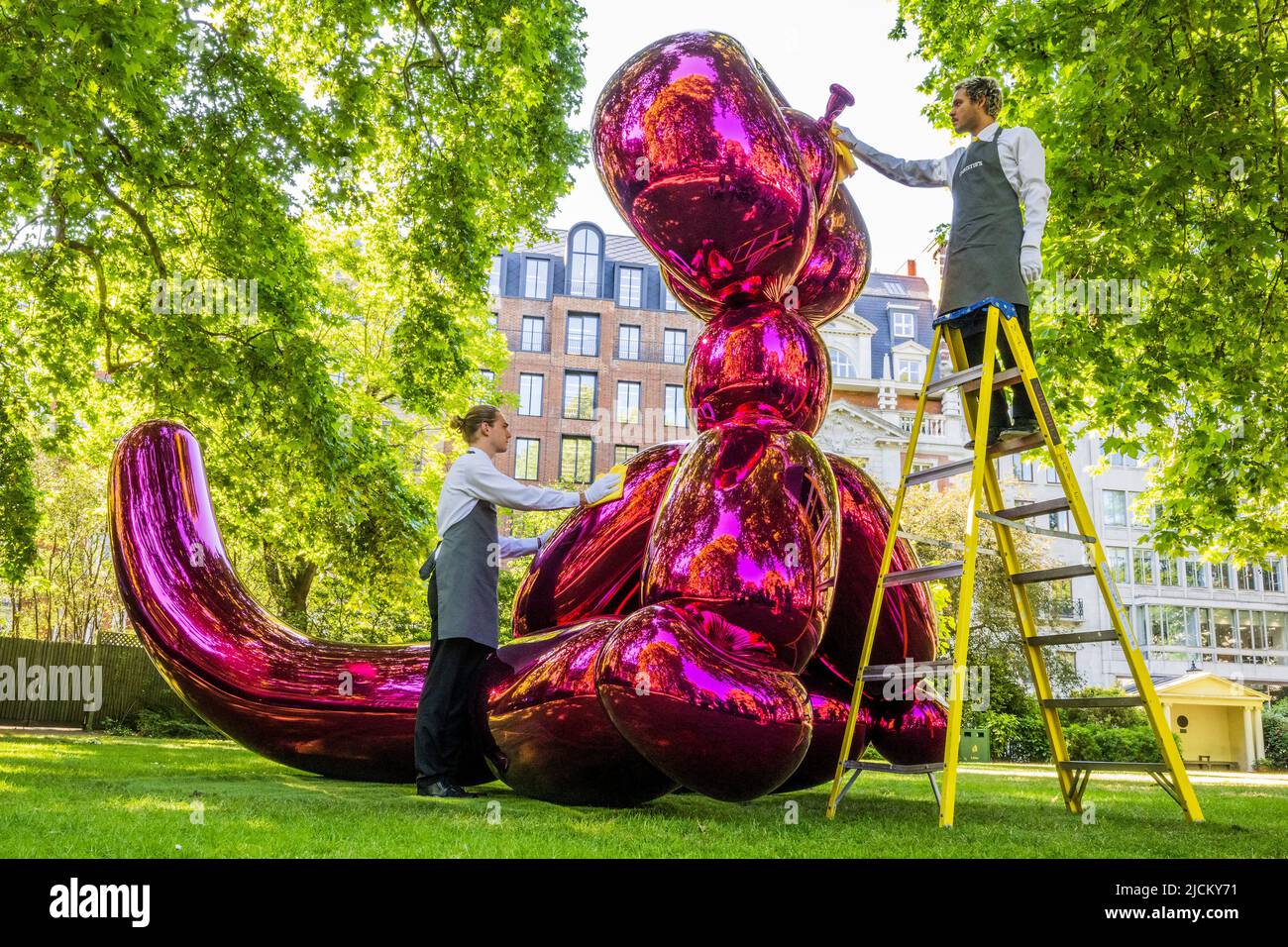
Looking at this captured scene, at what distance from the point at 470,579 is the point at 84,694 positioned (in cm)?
2010

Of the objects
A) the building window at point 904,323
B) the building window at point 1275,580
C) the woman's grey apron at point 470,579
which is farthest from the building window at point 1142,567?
the woman's grey apron at point 470,579

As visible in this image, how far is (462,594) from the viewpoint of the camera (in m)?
5.28

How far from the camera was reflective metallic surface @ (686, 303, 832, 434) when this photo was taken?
503cm

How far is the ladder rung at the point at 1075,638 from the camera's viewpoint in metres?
4.39

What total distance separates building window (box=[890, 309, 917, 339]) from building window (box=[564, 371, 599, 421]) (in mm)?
13773

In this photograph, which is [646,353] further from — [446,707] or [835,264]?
[446,707]

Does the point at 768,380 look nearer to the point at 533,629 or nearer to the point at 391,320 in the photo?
the point at 533,629

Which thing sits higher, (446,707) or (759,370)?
(759,370)

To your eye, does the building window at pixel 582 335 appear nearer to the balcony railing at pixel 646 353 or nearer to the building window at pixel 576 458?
the balcony railing at pixel 646 353

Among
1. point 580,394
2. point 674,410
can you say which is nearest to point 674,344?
point 674,410

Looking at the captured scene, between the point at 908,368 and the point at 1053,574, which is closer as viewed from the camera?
the point at 1053,574

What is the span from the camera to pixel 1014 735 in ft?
85.3

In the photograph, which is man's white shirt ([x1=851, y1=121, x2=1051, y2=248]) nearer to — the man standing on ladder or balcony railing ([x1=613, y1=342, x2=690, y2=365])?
the man standing on ladder

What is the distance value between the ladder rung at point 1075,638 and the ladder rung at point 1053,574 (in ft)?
0.85
